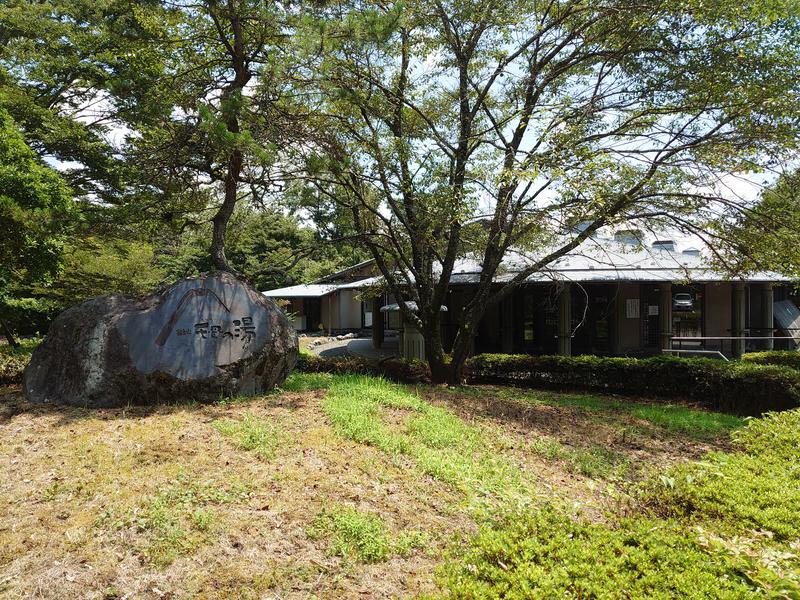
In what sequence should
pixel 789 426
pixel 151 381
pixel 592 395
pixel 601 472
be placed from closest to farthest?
pixel 789 426
pixel 601 472
pixel 151 381
pixel 592 395

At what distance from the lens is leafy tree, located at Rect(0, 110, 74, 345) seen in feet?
24.4

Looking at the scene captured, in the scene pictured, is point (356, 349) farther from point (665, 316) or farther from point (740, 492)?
point (740, 492)

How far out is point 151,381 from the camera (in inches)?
260

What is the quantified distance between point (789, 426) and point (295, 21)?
888 cm

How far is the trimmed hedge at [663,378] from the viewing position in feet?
27.1

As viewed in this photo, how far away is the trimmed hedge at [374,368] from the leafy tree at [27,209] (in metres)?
4.95

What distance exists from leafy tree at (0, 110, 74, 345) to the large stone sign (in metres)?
1.68

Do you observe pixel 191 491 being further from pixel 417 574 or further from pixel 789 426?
pixel 789 426

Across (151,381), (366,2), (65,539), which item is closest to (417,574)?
(65,539)

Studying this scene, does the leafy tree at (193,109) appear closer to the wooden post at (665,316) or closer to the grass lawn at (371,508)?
the grass lawn at (371,508)

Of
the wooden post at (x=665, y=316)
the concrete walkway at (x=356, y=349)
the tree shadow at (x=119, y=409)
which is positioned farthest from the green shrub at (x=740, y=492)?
the concrete walkway at (x=356, y=349)

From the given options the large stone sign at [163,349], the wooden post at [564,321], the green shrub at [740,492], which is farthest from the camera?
the wooden post at [564,321]

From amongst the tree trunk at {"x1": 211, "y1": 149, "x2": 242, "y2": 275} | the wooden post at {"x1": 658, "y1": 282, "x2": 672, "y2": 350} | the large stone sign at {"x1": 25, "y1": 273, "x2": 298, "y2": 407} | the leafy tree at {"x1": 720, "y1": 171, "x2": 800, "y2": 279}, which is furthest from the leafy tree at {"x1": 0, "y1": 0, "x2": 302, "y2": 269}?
the wooden post at {"x1": 658, "y1": 282, "x2": 672, "y2": 350}

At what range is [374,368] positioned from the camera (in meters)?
11.3
